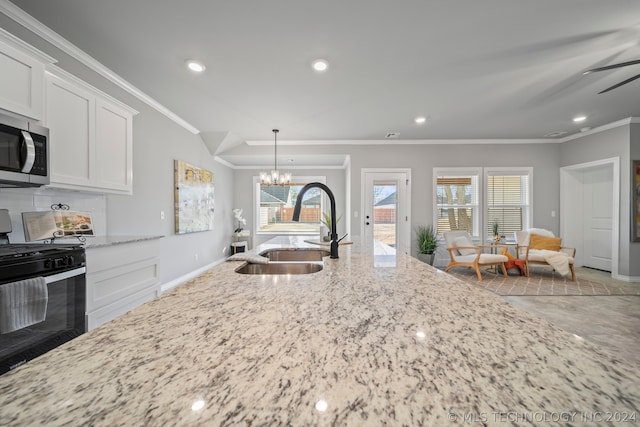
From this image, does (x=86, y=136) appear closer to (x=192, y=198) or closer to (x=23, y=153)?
(x=23, y=153)

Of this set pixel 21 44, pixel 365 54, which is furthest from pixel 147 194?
pixel 365 54

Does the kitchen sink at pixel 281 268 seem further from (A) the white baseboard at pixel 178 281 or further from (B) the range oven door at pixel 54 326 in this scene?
(A) the white baseboard at pixel 178 281

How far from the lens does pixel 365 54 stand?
7.91ft

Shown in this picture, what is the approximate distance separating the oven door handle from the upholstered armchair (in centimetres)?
553

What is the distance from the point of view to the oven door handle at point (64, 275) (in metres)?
1.53

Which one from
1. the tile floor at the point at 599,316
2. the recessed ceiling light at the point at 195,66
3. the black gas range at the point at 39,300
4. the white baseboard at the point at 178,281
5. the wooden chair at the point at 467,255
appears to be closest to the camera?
the black gas range at the point at 39,300

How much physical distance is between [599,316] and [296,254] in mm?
3335

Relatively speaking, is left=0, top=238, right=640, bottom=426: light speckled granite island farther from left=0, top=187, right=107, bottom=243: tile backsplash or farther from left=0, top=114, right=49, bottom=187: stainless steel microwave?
left=0, top=187, right=107, bottom=243: tile backsplash

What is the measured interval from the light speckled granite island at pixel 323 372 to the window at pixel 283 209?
601 centimetres

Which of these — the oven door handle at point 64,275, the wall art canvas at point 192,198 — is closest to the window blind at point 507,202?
the wall art canvas at point 192,198

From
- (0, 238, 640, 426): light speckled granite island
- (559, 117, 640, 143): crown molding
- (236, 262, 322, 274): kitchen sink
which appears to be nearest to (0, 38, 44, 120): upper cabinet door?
(236, 262, 322, 274): kitchen sink

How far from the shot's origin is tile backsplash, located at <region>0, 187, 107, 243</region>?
1888 mm

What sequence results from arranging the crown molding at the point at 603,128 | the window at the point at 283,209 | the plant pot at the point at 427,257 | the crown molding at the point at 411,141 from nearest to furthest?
the crown molding at the point at 603,128 < the plant pot at the point at 427,257 < the crown molding at the point at 411,141 < the window at the point at 283,209

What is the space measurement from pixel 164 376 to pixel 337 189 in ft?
20.6
